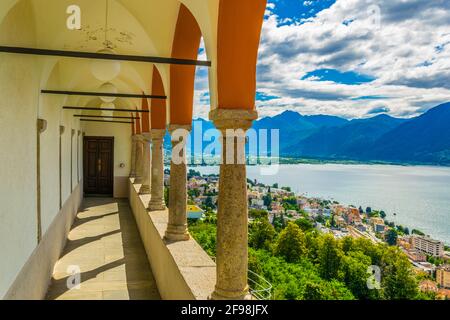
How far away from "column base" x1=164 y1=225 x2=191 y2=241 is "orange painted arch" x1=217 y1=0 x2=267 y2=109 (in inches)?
118

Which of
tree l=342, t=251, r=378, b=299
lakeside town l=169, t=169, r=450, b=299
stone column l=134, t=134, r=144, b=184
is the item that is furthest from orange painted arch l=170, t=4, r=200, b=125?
stone column l=134, t=134, r=144, b=184

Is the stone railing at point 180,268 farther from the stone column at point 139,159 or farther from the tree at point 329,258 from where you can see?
the stone column at point 139,159

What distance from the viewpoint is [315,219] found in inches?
510

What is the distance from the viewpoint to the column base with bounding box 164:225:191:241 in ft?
19.2

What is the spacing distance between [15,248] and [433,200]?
886cm

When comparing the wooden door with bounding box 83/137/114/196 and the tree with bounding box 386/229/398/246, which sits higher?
the wooden door with bounding box 83/137/114/196

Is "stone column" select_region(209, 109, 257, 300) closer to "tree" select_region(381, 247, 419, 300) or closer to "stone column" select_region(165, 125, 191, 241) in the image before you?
"stone column" select_region(165, 125, 191, 241)

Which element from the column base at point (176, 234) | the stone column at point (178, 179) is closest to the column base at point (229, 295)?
the column base at point (176, 234)

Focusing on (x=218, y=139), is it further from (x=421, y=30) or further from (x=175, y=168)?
(x=421, y=30)

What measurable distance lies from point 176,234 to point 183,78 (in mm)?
2591

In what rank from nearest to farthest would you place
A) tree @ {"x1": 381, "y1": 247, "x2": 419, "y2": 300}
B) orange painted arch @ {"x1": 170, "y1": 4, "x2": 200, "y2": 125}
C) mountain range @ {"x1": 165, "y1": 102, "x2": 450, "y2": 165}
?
1. orange painted arch @ {"x1": 170, "y1": 4, "x2": 200, "y2": 125}
2. tree @ {"x1": 381, "y1": 247, "x2": 419, "y2": 300}
3. mountain range @ {"x1": 165, "y1": 102, "x2": 450, "y2": 165}
